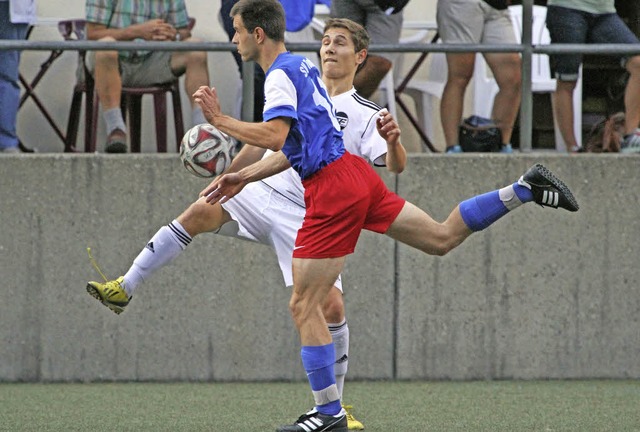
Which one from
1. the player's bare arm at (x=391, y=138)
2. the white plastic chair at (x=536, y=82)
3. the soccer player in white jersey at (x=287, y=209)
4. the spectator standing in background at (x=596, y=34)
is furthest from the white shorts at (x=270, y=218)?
the spectator standing in background at (x=596, y=34)

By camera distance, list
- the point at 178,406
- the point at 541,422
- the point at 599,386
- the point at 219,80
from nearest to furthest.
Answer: the point at 541,422 < the point at 178,406 < the point at 599,386 < the point at 219,80

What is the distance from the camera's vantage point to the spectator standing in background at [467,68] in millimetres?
8555

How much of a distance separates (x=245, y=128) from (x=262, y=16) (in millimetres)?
549

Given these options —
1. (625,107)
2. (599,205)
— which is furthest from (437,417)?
(625,107)

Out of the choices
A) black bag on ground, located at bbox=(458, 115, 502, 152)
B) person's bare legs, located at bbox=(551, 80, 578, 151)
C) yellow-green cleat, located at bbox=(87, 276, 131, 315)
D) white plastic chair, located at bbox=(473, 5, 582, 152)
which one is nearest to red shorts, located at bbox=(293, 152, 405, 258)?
yellow-green cleat, located at bbox=(87, 276, 131, 315)

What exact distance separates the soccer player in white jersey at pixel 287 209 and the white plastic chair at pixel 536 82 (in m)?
2.14

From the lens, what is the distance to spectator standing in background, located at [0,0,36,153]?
8258mm

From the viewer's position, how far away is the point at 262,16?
5758 mm

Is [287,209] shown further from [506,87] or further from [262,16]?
[506,87]

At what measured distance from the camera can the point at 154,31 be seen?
8.41m

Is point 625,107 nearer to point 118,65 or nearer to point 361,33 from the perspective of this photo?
point 361,33

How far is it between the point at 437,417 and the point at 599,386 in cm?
176

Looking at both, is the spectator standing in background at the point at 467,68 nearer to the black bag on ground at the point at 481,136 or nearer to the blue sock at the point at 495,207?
the black bag on ground at the point at 481,136

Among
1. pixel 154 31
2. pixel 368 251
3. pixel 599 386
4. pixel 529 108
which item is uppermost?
pixel 154 31
